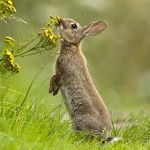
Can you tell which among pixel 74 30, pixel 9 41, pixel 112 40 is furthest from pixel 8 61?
pixel 112 40

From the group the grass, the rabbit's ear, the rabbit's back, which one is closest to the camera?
the grass

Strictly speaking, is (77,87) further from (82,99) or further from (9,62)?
(9,62)

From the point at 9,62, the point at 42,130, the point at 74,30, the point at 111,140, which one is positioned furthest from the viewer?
the point at 74,30

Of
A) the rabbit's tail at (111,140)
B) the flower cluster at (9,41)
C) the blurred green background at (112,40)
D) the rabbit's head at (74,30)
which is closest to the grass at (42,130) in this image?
the rabbit's tail at (111,140)

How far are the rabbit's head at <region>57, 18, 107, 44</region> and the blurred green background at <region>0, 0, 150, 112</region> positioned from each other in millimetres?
5934

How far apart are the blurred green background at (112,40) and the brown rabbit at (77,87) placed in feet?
20.0

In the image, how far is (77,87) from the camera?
28.1 ft

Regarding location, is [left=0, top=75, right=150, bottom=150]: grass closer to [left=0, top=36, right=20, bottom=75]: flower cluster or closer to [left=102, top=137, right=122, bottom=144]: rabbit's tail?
[left=102, top=137, right=122, bottom=144]: rabbit's tail

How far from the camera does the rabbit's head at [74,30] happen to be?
29.9 feet

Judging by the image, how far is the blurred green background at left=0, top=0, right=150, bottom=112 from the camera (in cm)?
1636

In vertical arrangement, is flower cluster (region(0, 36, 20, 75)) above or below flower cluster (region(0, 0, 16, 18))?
below

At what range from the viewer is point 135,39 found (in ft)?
64.4

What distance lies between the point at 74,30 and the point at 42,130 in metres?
2.33

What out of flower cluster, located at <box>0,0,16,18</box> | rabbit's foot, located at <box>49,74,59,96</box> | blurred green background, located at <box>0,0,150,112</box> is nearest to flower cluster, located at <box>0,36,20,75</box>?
flower cluster, located at <box>0,0,16,18</box>
